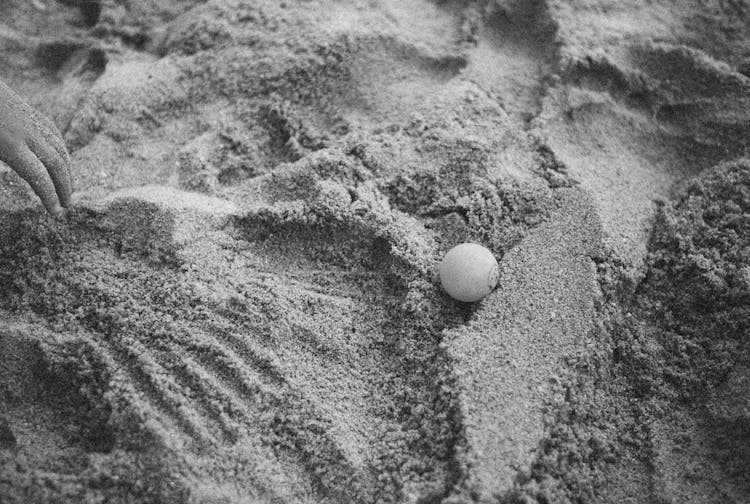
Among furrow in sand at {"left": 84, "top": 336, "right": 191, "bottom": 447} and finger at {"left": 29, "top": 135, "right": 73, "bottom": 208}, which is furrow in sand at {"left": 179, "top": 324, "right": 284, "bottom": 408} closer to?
furrow in sand at {"left": 84, "top": 336, "right": 191, "bottom": 447}

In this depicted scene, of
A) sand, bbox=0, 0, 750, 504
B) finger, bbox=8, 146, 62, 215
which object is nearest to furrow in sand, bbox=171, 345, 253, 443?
sand, bbox=0, 0, 750, 504

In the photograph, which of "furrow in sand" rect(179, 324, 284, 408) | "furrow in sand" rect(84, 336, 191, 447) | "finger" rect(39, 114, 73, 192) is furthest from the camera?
"finger" rect(39, 114, 73, 192)

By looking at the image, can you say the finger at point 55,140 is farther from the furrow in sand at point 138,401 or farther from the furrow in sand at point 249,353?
the furrow in sand at point 249,353

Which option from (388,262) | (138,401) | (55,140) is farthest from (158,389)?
(55,140)

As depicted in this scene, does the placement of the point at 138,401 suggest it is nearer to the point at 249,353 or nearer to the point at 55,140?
the point at 249,353

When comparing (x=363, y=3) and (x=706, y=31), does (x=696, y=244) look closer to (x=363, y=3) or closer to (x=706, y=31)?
A: (x=706, y=31)

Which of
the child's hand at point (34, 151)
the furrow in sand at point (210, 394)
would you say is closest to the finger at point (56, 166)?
the child's hand at point (34, 151)

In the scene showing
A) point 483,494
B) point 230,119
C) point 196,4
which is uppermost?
point 196,4

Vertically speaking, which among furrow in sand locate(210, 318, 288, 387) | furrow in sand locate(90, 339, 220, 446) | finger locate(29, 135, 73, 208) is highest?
finger locate(29, 135, 73, 208)

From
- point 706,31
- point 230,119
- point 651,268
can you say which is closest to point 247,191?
point 230,119
